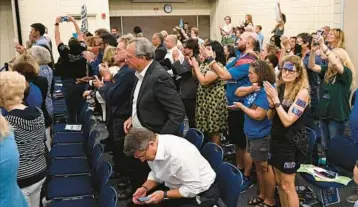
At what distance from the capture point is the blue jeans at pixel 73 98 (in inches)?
203

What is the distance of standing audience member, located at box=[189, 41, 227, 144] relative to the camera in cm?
384

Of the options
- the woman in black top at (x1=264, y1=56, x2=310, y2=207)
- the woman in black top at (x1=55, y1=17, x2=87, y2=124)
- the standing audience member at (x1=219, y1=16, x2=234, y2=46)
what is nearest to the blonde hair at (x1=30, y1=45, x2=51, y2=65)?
the woman in black top at (x1=55, y1=17, x2=87, y2=124)

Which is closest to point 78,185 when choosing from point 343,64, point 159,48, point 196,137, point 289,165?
point 196,137

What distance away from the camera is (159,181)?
2.55 meters

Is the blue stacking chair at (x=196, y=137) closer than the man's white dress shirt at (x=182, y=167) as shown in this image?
No

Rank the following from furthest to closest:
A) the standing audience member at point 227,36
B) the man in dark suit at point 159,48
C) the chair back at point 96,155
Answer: the standing audience member at point 227,36 < the man in dark suit at point 159,48 < the chair back at point 96,155

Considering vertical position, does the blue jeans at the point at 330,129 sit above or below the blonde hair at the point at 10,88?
below

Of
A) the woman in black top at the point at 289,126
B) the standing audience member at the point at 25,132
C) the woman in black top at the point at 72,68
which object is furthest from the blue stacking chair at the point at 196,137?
the woman in black top at the point at 72,68

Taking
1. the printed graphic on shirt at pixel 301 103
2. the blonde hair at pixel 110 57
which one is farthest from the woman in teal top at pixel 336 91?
the blonde hair at pixel 110 57

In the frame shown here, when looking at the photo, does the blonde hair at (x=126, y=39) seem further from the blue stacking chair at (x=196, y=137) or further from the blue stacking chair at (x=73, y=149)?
the blue stacking chair at (x=196, y=137)

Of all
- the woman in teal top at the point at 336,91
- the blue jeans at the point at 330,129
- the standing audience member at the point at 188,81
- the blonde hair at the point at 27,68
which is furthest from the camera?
the standing audience member at the point at 188,81

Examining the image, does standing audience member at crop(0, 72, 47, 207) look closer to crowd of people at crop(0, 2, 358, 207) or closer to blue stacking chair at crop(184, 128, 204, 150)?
crowd of people at crop(0, 2, 358, 207)

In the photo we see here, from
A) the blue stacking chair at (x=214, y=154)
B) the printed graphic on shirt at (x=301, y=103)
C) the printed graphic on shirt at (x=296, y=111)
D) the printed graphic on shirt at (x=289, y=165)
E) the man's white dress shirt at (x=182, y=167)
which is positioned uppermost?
the printed graphic on shirt at (x=301, y=103)

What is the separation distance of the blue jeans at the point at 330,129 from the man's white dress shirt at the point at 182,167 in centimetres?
205
